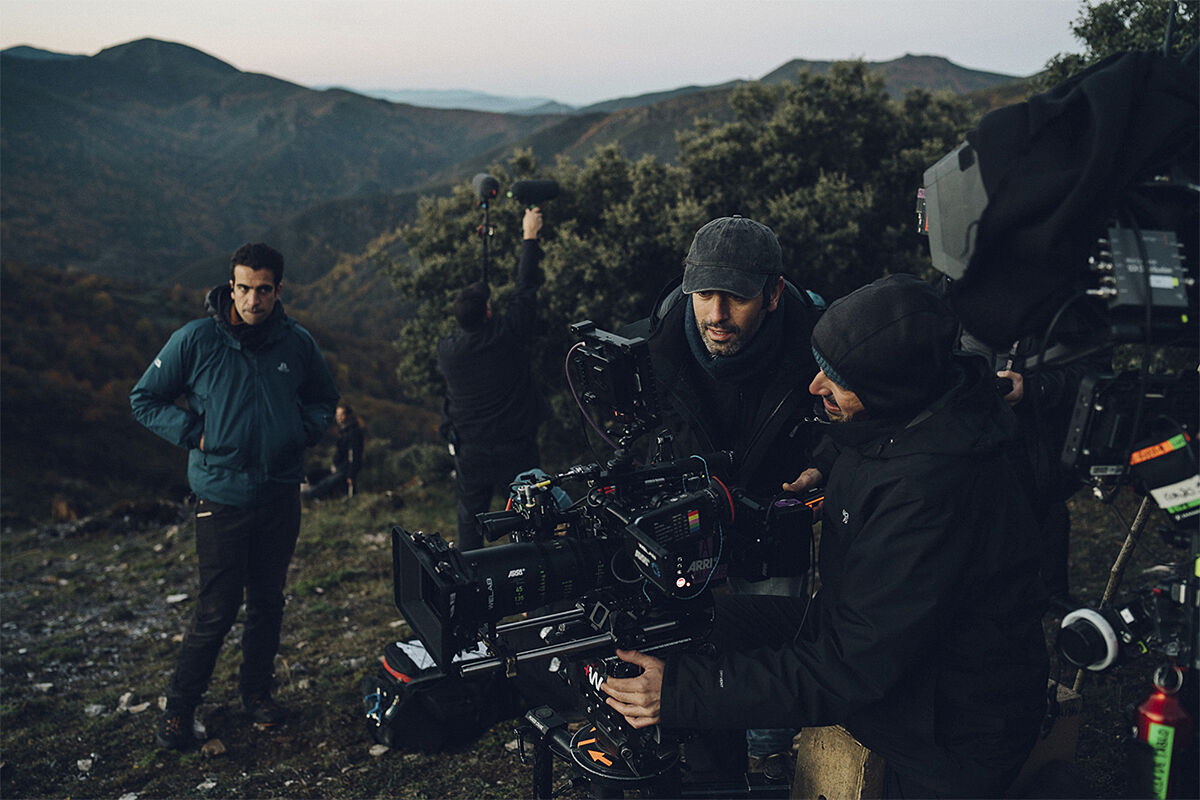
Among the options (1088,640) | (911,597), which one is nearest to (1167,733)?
(1088,640)

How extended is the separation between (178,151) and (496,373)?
131048mm

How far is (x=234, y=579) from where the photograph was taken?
4.37 m

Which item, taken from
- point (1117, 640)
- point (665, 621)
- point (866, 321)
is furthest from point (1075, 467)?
point (665, 621)

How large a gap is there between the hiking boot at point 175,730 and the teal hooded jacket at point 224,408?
4.38ft

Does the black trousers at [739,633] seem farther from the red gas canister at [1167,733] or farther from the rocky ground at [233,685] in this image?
the rocky ground at [233,685]

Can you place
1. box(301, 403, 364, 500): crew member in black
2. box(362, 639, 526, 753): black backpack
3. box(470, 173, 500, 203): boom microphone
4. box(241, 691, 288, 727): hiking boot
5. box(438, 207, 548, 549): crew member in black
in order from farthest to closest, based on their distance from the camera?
box(301, 403, 364, 500): crew member in black
box(470, 173, 500, 203): boom microphone
box(438, 207, 548, 549): crew member in black
box(241, 691, 288, 727): hiking boot
box(362, 639, 526, 753): black backpack

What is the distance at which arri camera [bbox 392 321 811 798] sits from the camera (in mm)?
2191

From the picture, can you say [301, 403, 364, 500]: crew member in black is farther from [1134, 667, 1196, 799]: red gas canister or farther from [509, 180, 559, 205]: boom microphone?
[1134, 667, 1196, 799]: red gas canister

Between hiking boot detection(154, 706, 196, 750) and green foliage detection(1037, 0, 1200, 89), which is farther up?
green foliage detection(1037, 0, 1200, 89)

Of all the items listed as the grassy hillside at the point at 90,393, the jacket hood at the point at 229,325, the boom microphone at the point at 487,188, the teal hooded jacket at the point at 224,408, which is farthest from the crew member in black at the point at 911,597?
the grassy hillside at the point at 90,393

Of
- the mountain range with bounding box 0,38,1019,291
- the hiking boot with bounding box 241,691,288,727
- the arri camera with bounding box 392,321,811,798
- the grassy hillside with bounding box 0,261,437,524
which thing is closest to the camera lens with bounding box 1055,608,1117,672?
the arri camera with bounding box 392,321,811,798

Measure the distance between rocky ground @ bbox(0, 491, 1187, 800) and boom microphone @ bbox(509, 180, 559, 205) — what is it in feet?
12.0

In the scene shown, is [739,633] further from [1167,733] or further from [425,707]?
[425,707]

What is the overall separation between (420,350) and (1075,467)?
1270 centimetres
